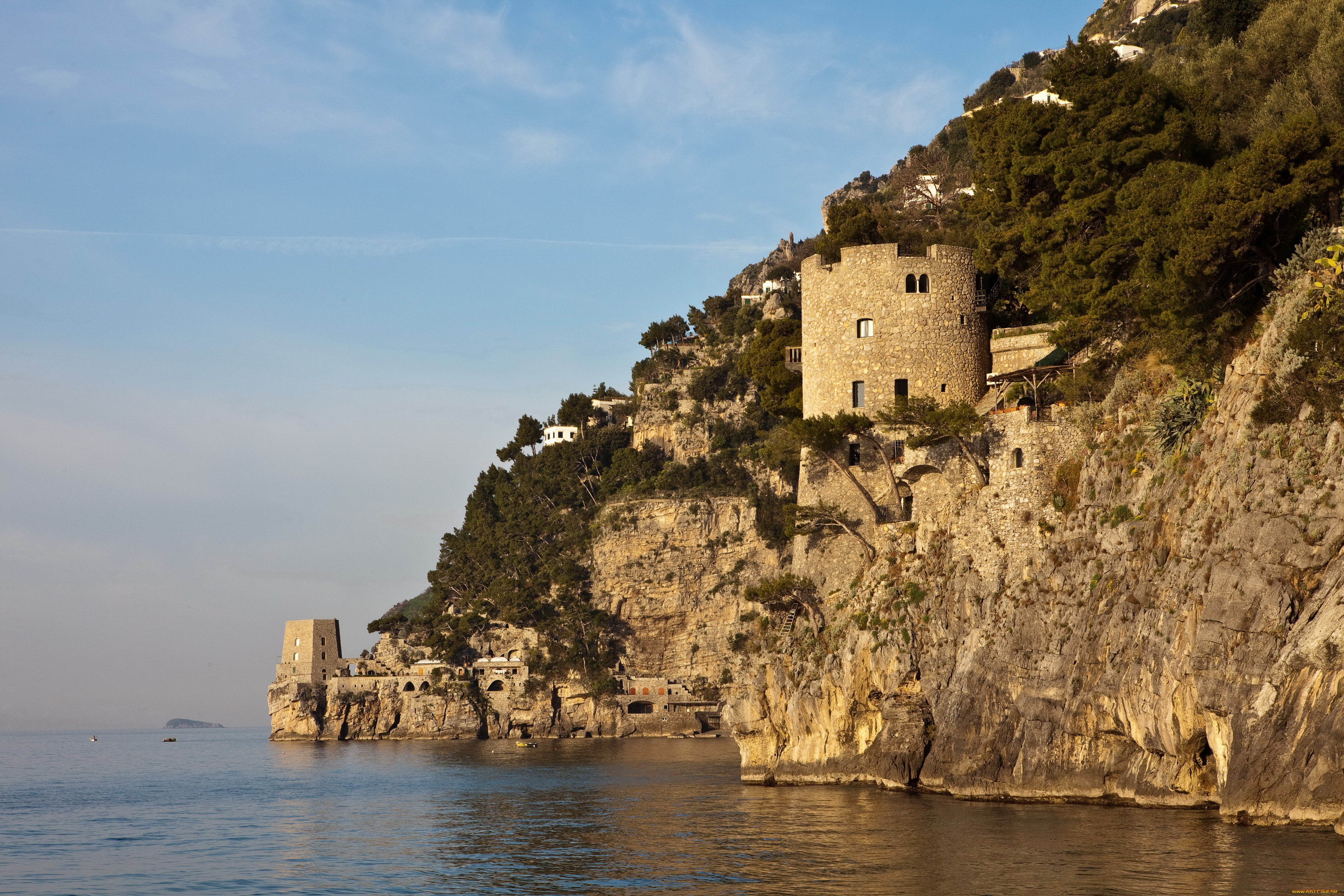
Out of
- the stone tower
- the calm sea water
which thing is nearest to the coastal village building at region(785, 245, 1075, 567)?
the calm sea water

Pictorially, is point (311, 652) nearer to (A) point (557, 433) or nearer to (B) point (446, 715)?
(B) point (446, 715)

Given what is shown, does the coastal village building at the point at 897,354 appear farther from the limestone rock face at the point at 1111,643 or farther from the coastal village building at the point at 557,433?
the coastal village building at the point at 557,433

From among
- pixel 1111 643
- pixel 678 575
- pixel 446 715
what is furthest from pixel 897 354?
pixel 446 715

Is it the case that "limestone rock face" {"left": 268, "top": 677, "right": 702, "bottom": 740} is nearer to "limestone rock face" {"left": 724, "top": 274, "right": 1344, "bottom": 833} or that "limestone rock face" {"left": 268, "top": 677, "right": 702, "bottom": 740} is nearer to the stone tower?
the stone tower

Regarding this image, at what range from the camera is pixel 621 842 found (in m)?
30.5

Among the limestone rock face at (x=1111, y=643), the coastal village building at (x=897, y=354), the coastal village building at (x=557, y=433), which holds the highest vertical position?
the coastal village building at (x=557, y=433)

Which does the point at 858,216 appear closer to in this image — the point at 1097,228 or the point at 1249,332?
the point at 1097,228

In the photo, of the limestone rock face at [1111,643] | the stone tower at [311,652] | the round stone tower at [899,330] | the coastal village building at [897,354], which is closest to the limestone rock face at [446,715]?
the stone tower at [311,652]

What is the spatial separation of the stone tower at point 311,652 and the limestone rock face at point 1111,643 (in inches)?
2408

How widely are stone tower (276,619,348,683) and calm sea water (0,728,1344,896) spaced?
39.5m

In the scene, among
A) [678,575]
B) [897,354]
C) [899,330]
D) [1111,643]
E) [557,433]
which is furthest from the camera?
[557,433]

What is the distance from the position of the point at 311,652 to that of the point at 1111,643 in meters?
76.2

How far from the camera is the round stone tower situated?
39.5 m

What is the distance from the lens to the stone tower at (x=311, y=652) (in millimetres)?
95125
